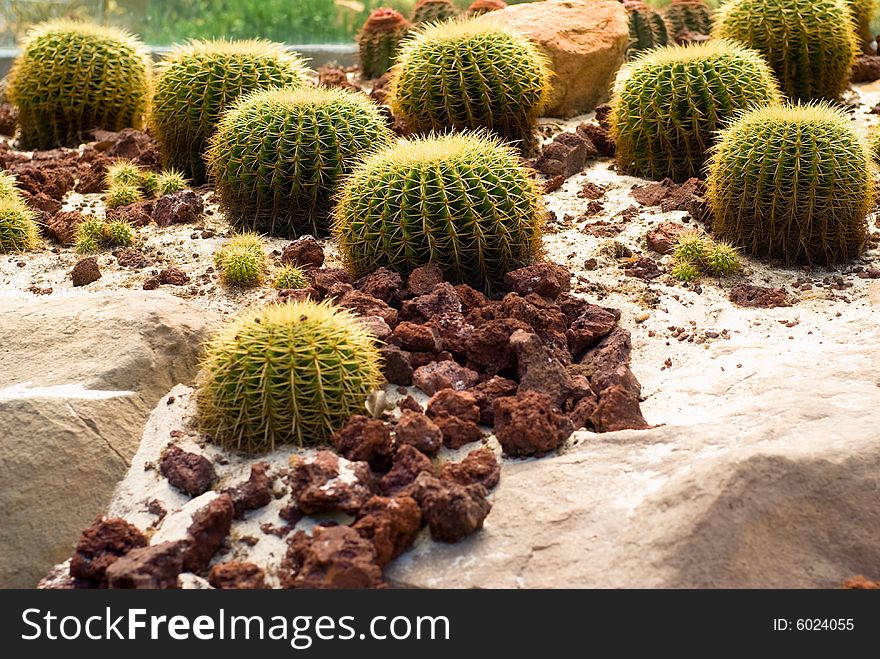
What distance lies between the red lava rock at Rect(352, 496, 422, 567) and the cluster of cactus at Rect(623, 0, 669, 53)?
7.12m

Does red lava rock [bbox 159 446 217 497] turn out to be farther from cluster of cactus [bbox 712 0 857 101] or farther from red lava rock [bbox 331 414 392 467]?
cluster of cactus [bbox 712 0 857 101]

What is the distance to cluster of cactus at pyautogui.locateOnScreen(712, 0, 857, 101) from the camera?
8.32 metres

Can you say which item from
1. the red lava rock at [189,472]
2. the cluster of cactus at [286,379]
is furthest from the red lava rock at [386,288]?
the red lava rock at [189,472]

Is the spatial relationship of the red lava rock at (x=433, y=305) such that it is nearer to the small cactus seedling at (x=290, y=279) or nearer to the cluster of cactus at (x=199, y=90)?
the small cactus seedling at (x=290, y=279)

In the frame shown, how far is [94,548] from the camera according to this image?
3.85m

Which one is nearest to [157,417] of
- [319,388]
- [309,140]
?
[319,388]

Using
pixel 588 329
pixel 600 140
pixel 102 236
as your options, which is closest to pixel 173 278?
pixel 102 236

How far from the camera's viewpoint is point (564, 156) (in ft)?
24.0

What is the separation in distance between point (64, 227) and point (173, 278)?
1105 millimetres

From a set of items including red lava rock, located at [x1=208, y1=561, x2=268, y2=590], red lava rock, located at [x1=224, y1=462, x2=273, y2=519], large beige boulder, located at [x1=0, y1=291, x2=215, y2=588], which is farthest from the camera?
large beige boulder, located at [x1=0, y1=291, x2=215, y2=588]

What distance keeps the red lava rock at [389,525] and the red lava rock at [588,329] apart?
1536 mm

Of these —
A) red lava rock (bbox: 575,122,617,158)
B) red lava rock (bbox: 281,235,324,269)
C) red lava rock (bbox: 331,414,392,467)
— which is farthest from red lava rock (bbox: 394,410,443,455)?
red lava rock (bbox: 575,122,617,158)

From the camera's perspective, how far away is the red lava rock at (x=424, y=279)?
5.29m
